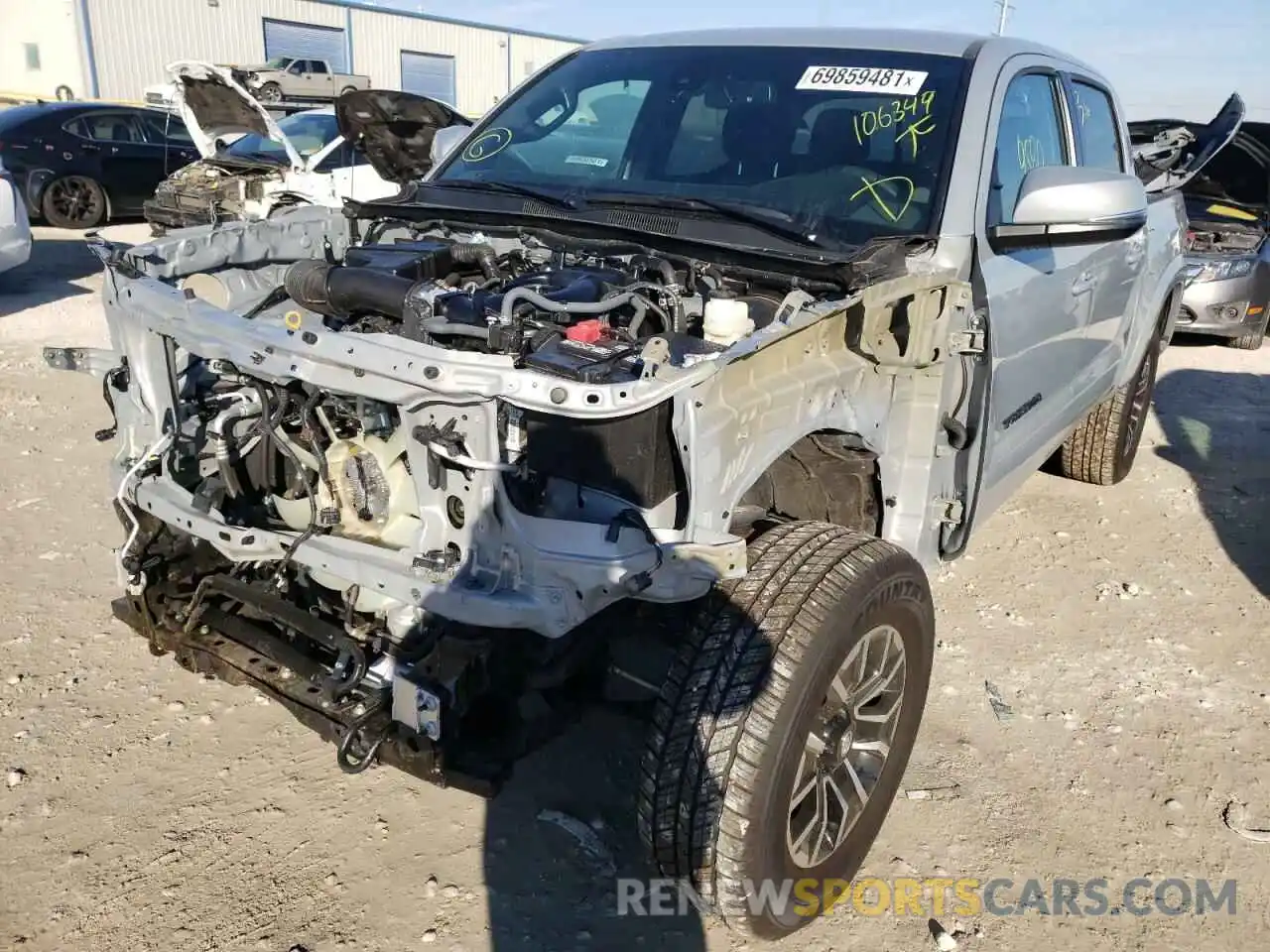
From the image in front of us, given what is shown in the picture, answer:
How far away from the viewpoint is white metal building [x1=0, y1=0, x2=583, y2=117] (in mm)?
24359

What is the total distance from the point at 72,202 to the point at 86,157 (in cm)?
56

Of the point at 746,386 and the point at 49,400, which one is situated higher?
the point at 746,386

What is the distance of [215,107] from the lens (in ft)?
28.1

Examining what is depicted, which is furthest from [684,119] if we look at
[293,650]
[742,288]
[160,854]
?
[160,854]

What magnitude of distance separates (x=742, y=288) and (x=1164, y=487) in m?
3.82

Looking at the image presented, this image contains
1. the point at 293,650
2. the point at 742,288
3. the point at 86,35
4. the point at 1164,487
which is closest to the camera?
the point at 293,650

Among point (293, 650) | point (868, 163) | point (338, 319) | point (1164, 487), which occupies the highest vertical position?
point (868, 163)

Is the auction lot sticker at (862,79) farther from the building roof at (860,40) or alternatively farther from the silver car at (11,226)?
the silver car at (11,226)

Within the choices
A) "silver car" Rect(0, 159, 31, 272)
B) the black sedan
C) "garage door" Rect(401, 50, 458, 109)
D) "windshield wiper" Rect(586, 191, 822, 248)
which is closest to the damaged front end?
"windshield wiper" Rect(586, 191, 822, 248)

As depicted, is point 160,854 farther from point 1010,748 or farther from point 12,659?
point 1010,748

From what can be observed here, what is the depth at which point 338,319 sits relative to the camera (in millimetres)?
2723

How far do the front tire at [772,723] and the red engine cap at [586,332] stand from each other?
617 mm

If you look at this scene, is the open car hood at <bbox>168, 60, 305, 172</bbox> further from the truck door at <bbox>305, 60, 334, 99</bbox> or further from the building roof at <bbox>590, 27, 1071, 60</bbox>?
the building roof at <bbox>590, 27, 1071, 60</bbox>

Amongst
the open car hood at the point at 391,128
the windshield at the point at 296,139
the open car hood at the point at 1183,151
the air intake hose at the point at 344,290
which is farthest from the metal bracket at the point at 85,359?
the windshield at the point at 296,139
